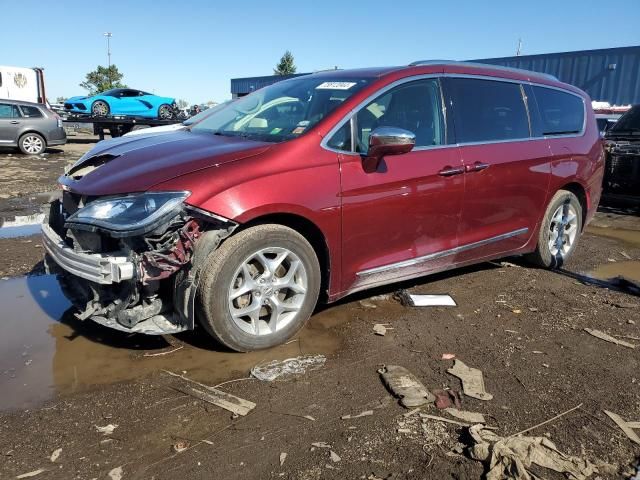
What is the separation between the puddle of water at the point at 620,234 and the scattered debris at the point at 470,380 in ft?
15.8

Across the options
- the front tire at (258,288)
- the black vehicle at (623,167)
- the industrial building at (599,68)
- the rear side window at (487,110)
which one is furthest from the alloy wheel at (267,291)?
the industrial building at (599,68)

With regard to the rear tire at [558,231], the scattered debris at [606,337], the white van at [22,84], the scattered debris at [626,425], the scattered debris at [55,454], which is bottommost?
the scattered debris at [606,337]

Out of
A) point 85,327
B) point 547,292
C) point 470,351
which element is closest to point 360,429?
point 470,351

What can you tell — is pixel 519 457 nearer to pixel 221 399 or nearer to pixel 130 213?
pixel 221 399

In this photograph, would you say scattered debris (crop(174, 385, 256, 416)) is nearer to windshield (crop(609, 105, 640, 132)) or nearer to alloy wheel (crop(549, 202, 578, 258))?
alloy wheel (crop(549, 202, 578, 258))

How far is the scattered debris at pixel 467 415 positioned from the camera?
105 inches

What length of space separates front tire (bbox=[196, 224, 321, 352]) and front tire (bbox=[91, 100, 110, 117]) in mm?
20871

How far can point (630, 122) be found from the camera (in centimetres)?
949

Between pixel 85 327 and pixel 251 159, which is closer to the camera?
pixel 251 159

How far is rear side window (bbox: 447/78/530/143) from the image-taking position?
4203 mm

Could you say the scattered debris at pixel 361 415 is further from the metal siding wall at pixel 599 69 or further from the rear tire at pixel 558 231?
the metal siding wall at pixel 599 69

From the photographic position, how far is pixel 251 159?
3.23 metres

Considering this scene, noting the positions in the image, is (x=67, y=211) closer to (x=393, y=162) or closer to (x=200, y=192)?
(x=200, y=192)

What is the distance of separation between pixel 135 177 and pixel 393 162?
5.72ft
